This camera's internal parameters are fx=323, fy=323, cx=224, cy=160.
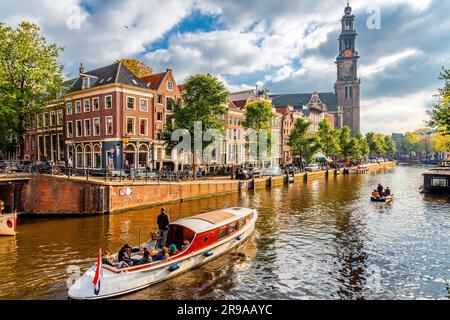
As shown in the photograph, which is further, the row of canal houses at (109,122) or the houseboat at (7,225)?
the row of canal houses at (109,122)

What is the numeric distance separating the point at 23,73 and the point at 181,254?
30.0 metres

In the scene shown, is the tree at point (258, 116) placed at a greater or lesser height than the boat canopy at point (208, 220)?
greater

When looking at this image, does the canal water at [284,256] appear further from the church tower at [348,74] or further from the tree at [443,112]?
the church tower at [348,74]

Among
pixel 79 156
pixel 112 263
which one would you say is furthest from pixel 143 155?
pixel 112 263

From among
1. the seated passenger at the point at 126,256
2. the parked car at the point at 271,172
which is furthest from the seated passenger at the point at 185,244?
the parked car at the point at 271,172

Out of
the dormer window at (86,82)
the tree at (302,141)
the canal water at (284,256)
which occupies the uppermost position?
the dormer window at (86,82)

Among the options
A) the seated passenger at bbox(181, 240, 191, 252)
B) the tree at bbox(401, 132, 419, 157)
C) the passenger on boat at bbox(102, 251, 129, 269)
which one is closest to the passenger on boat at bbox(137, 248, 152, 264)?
the passenger on boat at bbox(102, 251, 129, 269)

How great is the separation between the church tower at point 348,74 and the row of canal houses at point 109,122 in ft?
380

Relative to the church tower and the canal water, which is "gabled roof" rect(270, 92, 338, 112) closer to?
the church tower

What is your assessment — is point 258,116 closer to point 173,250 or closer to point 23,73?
point 23,73

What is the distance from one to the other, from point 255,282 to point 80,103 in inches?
1646

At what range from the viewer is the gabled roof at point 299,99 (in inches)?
5098
